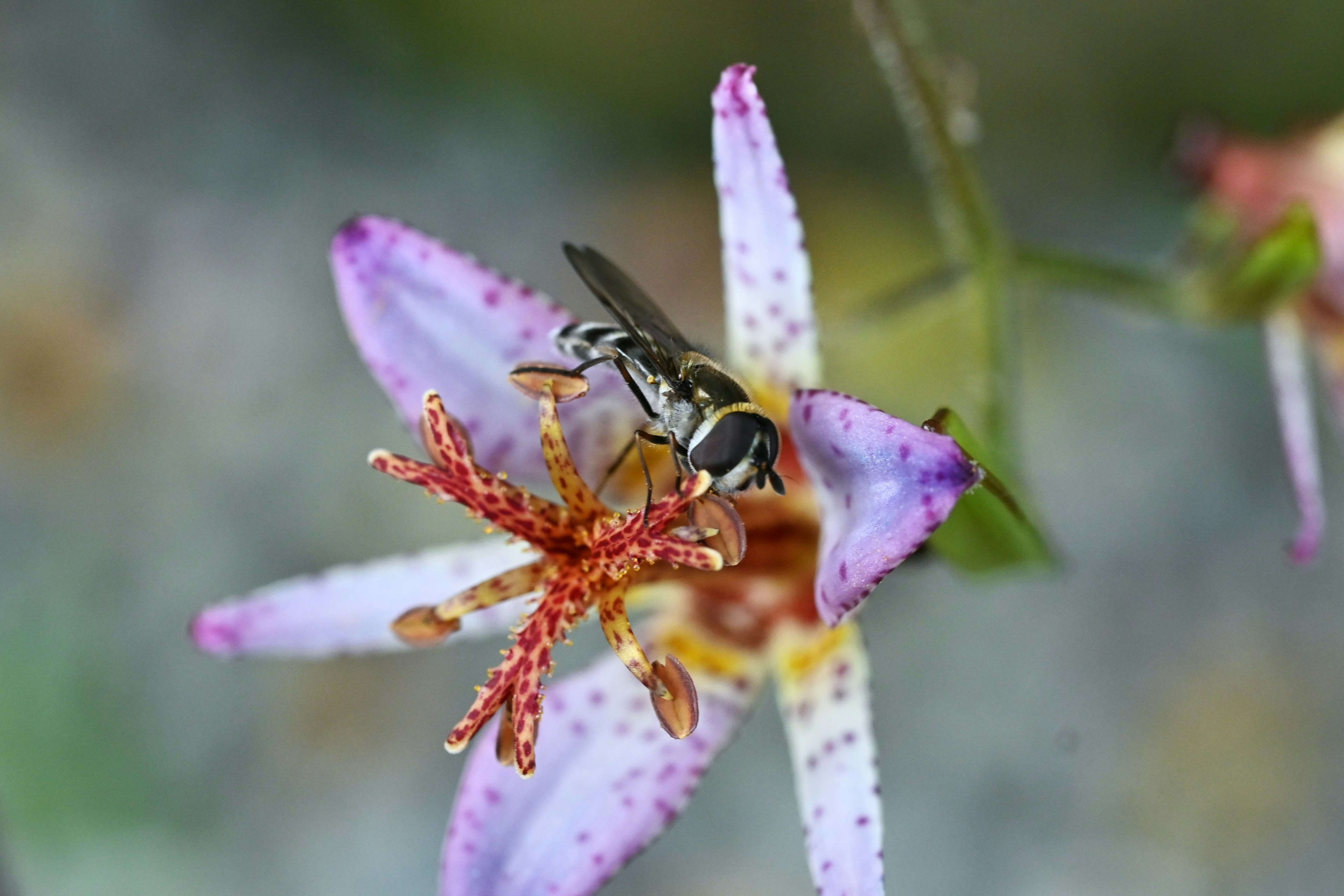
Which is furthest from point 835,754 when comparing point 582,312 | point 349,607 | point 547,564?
point 582,312

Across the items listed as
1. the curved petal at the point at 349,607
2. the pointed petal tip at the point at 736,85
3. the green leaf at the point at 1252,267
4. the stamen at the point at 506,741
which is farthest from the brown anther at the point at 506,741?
the green leaf at the point at 1252,267

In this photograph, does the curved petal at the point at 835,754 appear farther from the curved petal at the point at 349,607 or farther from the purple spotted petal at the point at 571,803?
the curved petal at the point at 349,607

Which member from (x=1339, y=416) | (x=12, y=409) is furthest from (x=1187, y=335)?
(x=12, y=409)

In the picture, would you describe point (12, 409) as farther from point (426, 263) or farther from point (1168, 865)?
point (1168, 865)

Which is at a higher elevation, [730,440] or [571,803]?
[730,440]

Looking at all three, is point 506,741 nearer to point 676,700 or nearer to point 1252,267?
point 676,700

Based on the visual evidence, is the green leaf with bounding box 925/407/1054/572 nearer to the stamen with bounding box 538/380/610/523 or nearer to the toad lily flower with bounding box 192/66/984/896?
the toad lily flower with bounding box 192/66/984/896

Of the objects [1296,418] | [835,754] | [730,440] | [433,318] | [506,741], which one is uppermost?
[433,318]

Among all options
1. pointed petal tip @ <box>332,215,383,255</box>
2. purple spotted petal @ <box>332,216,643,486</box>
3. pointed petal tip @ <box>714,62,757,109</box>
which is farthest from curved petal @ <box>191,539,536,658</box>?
pointed petal tip @ <box>714,62,757,109</box>
